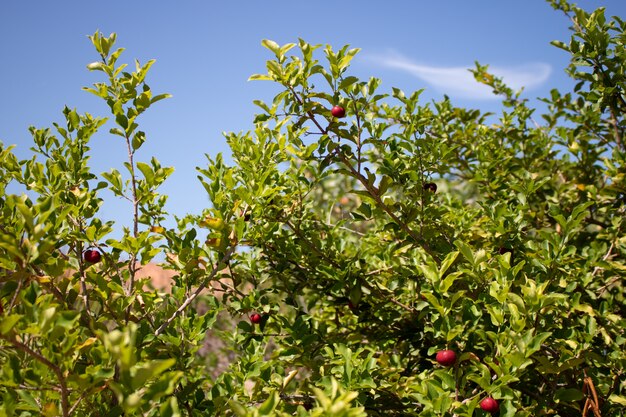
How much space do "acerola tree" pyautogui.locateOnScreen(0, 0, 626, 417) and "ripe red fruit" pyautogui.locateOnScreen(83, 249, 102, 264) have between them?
0.03 feet

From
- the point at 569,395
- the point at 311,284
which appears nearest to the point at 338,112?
the point at 311,284

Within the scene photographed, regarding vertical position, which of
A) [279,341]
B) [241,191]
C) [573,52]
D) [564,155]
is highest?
[573,52]

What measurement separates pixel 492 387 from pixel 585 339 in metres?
0.71

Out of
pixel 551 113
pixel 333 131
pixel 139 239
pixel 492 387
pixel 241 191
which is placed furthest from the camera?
pixel 551 113

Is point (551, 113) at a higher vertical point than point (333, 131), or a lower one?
higher

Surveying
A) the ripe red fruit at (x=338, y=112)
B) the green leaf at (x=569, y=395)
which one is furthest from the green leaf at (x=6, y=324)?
the green leaf at (x=569, y=395)

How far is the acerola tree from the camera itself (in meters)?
1.62

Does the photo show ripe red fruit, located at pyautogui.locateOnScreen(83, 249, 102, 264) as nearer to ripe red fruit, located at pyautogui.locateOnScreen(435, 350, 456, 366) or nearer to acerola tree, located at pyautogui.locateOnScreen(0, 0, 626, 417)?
acerola tree, located at pyautogui.locateOnScreen(0, 0, 626, 417)

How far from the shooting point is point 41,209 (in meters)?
1.52

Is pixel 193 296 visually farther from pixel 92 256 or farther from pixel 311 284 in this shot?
pixel 311 284

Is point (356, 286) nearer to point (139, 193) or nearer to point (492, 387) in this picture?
point (492, 387)

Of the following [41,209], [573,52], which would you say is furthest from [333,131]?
[573,52]

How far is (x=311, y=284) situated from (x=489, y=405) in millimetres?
1410

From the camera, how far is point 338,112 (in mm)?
2430
